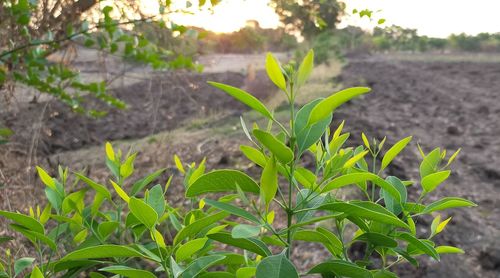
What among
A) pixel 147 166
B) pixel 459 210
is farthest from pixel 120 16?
pixel 459 210

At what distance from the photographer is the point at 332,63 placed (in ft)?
51.6

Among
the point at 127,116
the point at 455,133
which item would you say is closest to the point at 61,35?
the point at 455,133

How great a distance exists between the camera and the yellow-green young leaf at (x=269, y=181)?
630 mm

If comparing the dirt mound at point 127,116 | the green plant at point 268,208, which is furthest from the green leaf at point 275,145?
the dirt mound at point 127,116

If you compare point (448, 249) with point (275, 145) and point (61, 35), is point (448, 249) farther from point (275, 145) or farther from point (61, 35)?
point (61, 35)

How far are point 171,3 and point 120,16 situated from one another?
53cm

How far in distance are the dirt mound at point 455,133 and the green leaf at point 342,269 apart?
69.0 inches

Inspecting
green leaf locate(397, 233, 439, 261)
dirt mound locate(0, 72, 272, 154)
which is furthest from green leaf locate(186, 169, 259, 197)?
dirt mound locate(0, 72, 272, 154)

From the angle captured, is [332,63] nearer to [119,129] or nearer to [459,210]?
[119,129]

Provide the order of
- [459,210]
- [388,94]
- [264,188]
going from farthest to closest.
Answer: [388,94] < [459,210] < [264,188]

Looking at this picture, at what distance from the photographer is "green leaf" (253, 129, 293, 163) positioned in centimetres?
60

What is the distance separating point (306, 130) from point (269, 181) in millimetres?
87

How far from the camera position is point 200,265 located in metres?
→ 0.67

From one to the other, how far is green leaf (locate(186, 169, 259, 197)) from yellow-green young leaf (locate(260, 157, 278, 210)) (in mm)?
32
